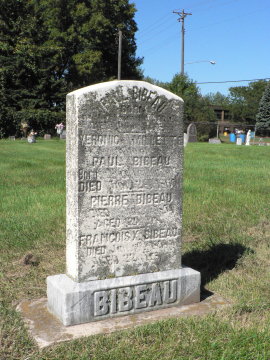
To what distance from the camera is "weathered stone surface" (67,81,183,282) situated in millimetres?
3691

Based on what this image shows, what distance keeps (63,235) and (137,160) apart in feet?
8.90

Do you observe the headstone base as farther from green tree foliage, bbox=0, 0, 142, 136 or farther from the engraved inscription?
green tree foliage, bbox=0, 0, 142, 136

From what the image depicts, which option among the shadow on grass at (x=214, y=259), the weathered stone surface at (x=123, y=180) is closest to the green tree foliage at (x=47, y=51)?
the shadow on grass at (x=214, y=259)

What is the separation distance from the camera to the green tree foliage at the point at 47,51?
1500 inches

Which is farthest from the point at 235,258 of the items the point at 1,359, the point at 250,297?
the point at 1,359

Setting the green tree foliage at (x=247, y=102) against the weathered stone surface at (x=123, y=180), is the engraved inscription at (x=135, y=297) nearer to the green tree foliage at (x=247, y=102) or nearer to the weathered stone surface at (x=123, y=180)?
the weathered stone surface at (x=123, y=180)

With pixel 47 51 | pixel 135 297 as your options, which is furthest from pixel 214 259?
pixel 47 51

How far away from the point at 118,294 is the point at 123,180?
0.99 meters

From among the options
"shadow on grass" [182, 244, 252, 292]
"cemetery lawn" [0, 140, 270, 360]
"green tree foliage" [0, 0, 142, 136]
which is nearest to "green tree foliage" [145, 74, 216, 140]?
"green tree foliage" [0, 0, 142, 136]

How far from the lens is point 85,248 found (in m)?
3.79

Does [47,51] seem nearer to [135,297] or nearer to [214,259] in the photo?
[214,259]

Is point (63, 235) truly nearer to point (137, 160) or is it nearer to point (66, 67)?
point (137, 160)

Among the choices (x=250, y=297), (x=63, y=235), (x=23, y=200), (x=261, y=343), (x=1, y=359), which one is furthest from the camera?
(x=23, y=200)

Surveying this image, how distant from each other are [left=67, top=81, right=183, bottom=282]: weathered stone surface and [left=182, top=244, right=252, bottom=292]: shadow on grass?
97 cm
